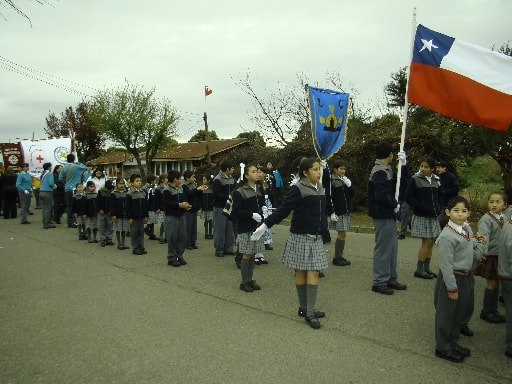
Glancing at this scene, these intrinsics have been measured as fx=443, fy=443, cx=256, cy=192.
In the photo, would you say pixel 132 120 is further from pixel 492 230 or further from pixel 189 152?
pixel 492 230

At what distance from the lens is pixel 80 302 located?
569cm

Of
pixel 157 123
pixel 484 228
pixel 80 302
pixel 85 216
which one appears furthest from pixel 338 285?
pixel 157 123

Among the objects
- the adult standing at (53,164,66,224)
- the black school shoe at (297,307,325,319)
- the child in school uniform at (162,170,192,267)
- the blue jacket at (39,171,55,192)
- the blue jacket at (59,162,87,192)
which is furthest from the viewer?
the adult standing at (53,164,66,224)

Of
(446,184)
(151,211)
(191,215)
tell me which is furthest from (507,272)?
(151,211)

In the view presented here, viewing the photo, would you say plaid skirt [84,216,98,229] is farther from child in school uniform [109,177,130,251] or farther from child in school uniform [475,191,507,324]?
child in school uniform [475,191,507,324]

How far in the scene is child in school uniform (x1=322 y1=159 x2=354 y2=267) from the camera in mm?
7508

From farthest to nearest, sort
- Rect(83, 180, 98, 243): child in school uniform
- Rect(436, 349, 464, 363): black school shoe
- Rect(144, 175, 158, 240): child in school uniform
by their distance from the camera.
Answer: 1. Rect(144, 175, 158, 240): child in school uniform
2. Rect(83, 180, 98, 243): child in school uniform
3. Rect(436, 349, 464, 363): black school shoe

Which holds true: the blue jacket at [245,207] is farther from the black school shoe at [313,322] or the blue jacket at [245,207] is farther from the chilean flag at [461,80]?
the chilean flag at [461,80]

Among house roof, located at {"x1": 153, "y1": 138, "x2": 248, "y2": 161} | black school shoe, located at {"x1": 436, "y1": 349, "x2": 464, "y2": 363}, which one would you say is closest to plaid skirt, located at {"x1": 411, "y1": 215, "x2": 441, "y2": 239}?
black school shoe, located at {"x1": 436, "y1": 349, "x2": 464, "y2": 363}

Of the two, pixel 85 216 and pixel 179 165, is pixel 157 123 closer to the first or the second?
pixel 179 165

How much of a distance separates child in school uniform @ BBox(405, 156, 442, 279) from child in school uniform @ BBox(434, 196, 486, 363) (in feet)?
8.17

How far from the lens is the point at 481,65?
21.7 ft

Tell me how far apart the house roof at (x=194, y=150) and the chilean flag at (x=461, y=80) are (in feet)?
119

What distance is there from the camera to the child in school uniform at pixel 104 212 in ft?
33.0
